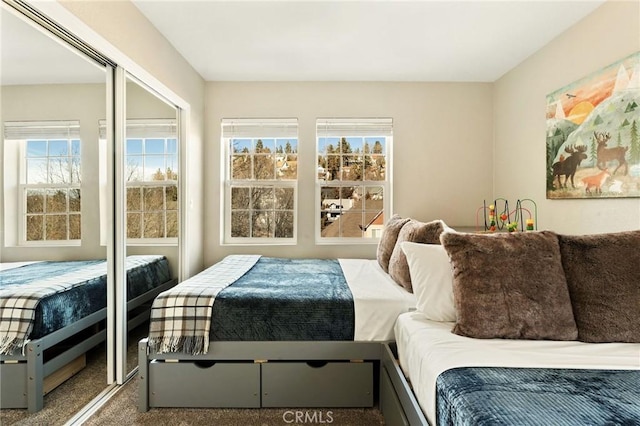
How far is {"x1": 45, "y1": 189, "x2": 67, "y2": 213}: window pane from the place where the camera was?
1.59m

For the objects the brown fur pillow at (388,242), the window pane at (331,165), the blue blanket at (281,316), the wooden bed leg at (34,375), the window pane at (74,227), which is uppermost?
the window pane at (331,165)

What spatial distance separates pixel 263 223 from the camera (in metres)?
3.52

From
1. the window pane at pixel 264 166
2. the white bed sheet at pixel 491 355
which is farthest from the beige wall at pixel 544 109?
the window pane at pixel 264 166

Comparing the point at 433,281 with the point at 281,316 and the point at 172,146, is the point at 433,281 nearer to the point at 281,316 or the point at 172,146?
the point at 281,316

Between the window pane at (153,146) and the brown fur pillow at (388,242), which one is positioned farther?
the brown fur pillow at (388,242)

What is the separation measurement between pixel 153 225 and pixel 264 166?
1352 millimetres

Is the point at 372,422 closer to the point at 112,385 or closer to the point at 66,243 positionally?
the point at 112,385

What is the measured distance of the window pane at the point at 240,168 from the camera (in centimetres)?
351

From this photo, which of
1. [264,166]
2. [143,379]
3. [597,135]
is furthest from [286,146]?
[597,135]

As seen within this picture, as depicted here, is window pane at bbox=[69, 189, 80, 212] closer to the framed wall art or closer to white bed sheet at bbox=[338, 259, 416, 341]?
white bed sheet at bbox=[338, 259, 416, 341]

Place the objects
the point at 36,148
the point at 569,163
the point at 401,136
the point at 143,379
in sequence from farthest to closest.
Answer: the point at 401,136
the point at 569,163
the point at 143,379
the point at 36,148

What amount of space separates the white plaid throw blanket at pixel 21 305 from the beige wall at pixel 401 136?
1789 mm

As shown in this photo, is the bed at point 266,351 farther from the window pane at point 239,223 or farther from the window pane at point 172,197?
the window pane at point 239,223

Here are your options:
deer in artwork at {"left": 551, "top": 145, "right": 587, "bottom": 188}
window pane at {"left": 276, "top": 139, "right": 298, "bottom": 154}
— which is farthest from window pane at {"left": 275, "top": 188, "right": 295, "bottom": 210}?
deer in artwork at {"left": 551, "top": 145, "right": 587, "bottom": 188}
